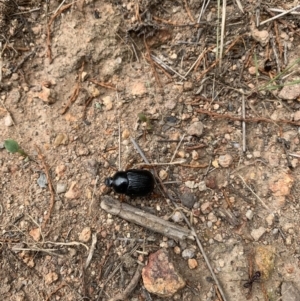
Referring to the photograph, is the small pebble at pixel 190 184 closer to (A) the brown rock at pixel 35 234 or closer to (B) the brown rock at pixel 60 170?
(B) the brown rock at pixel 60 170

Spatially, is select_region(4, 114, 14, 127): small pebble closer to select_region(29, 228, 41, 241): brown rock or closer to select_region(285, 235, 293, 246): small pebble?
select_region(29, 228, 41, 241): brown rock

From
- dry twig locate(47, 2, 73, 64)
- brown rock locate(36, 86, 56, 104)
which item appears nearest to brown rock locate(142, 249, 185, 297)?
brown rock locate(36, 86, 56, 104)

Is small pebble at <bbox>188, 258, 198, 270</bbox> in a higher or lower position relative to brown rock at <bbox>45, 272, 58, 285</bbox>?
higher

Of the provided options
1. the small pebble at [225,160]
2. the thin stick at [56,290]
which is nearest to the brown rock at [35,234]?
the thin stick at [56,290]

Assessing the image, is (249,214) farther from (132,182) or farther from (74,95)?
(74,95)

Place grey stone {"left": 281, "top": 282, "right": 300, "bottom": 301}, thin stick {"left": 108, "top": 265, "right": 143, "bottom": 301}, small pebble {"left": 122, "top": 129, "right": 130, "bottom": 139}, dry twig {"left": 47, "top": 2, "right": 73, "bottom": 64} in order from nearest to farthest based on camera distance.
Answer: grey stone {"left": 281, "top": 282, "right": 300, "bottom": 301}, thin stick {"left": 108, "top": 265, "right": 143, "bottom": 301}, small pebble {"left": 122, "top": 129, "right": 130, "bottom": 139}, dry twig {"left": 47, "top": 2, "right": 73, "bottom": 64}
